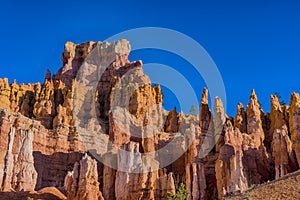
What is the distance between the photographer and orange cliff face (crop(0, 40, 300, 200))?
226 feet

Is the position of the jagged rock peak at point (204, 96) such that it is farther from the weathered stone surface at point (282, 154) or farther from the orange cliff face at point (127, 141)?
the weathered stone surface at point (282, 154)

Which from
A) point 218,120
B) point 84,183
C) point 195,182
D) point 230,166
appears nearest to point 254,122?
point 218,120

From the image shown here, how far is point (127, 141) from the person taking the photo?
264 ft

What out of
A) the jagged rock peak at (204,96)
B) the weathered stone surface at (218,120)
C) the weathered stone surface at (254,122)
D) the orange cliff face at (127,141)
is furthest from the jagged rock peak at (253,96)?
the weathered stone surface at (218,120)

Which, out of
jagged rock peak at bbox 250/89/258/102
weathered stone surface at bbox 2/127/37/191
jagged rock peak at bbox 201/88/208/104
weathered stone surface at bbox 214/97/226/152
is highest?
jagged rock peak at bbox 250/89/258/102

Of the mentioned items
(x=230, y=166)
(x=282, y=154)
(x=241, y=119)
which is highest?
(x=241, y=119)

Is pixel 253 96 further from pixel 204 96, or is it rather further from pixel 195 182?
pixel 195 182

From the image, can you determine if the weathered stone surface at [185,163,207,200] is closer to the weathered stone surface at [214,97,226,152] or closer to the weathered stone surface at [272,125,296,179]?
the weathered stone surface at [214,97,226,152]

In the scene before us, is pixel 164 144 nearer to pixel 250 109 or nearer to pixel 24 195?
pixel 250 109

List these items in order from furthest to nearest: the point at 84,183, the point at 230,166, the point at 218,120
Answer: the point at 218,120
the point at 230,166
the point at 84,183

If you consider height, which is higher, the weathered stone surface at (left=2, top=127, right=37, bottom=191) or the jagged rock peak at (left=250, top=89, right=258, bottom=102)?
the jagged rock peak at (left=250, top=89, right=258, bottom=102)

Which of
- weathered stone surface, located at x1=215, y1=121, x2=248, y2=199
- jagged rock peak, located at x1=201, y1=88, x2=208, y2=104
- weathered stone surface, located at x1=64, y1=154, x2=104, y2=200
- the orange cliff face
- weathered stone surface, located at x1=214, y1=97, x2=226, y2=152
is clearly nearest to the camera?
weathered stone surface, located at x1=64, y1=154, x2=104, y2=200

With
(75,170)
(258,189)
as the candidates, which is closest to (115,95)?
(75,170)

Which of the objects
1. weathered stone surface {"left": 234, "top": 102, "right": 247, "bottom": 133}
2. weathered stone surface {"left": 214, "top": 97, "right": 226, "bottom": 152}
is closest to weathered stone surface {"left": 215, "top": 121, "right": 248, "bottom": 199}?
weathered stone surface {"left": 214, "top": 97, "right": 226, "bottom": 152}
